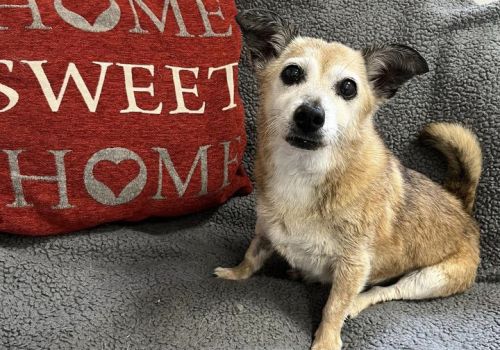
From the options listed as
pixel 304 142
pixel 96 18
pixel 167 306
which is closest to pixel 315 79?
pixel 304 142

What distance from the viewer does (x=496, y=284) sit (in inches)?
56.1

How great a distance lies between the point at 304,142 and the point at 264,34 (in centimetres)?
36

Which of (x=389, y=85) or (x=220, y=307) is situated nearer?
(x=220, y=307)

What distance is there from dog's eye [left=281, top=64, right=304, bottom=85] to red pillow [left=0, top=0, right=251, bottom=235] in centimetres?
23

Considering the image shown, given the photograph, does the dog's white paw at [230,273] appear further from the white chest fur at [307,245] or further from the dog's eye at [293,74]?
the dog's eye at [293,74]

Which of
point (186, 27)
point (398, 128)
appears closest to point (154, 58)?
point (186, 27)

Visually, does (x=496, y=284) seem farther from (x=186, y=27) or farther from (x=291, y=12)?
(x=186, y=27)

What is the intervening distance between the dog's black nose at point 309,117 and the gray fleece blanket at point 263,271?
0.46m

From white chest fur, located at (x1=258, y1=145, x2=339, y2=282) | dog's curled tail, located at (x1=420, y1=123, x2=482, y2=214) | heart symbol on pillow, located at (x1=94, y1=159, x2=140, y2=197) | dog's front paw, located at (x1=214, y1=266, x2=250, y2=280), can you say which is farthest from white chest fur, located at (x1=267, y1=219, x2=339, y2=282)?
dog's curled tail, located at (x1=420, y1=123, x2=482, y2=214)

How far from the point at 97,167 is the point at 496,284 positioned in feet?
3.97

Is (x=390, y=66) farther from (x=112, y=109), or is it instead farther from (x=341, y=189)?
(x=112, y=109)

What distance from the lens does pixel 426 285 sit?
4.23 feet

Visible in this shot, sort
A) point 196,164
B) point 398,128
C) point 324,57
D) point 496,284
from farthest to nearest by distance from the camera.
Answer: point 398,128 → point 496,284 → point 196,164 → point 324,57

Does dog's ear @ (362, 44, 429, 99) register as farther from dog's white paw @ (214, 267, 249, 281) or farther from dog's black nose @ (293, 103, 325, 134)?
dog's white paw @ (214, 267, 249, 281)
